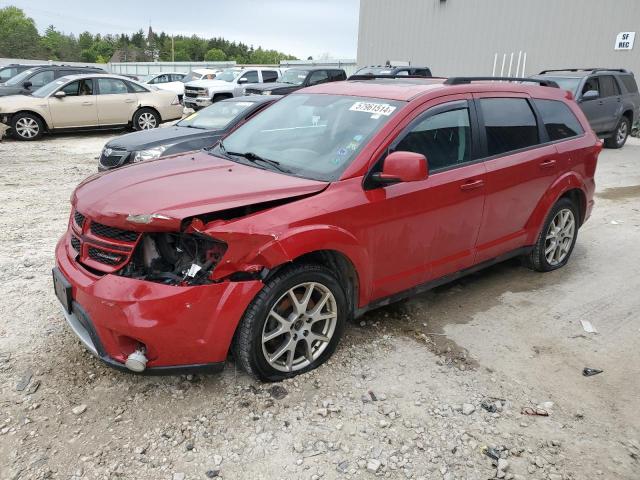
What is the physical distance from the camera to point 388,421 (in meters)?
2.89

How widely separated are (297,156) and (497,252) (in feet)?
6.33

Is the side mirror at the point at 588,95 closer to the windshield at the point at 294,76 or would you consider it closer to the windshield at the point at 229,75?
the windshield at the point at 294,76

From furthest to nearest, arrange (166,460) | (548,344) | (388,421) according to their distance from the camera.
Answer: (548,344)
(388,421)
(166,460)

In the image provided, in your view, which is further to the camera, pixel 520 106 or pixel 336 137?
pixel 520 106

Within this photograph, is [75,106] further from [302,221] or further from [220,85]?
[302,221]

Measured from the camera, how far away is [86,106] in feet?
43.5

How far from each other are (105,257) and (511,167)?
3021 millimetres

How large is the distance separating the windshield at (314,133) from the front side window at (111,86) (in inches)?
429

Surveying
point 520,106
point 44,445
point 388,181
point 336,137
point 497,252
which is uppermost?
point 520,106

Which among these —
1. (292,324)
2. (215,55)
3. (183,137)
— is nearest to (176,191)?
(292,324)

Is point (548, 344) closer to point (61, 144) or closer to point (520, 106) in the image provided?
point (520, 106)

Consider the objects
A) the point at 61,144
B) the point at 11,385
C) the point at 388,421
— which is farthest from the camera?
the point at 61,144

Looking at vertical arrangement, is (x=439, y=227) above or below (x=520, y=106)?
below

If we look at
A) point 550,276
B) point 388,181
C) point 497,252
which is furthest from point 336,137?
point 550,276
